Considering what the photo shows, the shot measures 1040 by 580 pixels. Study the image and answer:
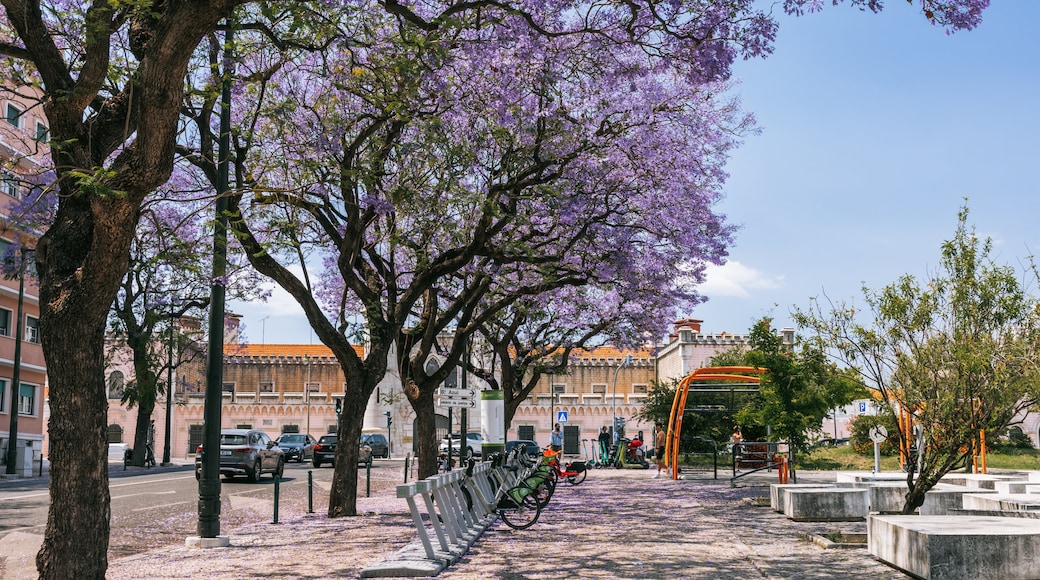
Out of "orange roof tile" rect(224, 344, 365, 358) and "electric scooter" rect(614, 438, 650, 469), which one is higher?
"orange roof tile" rect(224, 344, 365, 358)

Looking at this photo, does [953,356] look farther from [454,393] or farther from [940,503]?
[454,393]

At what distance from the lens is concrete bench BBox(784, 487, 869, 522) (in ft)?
51.3

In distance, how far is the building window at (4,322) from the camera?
42.3 m

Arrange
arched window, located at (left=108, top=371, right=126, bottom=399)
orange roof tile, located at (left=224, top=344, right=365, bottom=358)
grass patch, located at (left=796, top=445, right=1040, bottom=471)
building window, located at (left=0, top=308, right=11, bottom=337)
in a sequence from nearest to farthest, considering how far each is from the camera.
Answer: grass patch, located at (left=796, top=445, right=1040, bottom=471)
building window, located at (left=0, top=308, right=11, bottom=337)
arched window, located at (left=108, top=371, right=126, bottom=399)
orange roof tile, located at (left=224, top=344, right=365, bottom=358)

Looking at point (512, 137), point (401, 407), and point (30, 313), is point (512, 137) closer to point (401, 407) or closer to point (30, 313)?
point (30, 313)

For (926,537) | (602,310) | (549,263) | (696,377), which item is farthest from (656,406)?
(926,537)

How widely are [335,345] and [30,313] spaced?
33.8 metres

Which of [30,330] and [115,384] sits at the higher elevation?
[30,330]

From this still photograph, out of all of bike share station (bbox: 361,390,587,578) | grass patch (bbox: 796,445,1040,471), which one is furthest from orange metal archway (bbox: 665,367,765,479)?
grass patch (bbox: 796,445,1040,471)

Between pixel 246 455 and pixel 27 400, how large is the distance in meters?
19.6

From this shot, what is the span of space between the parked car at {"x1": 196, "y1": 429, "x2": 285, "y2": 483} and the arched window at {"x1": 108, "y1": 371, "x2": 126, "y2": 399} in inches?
1641

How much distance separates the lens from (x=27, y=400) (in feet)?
148

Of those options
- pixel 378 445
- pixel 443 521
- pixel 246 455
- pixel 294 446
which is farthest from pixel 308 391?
pixel 443 521

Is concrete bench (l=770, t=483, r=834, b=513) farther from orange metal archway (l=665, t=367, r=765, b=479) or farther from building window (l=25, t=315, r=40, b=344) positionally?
building window (l=25, t=315, r=40, b=344)
